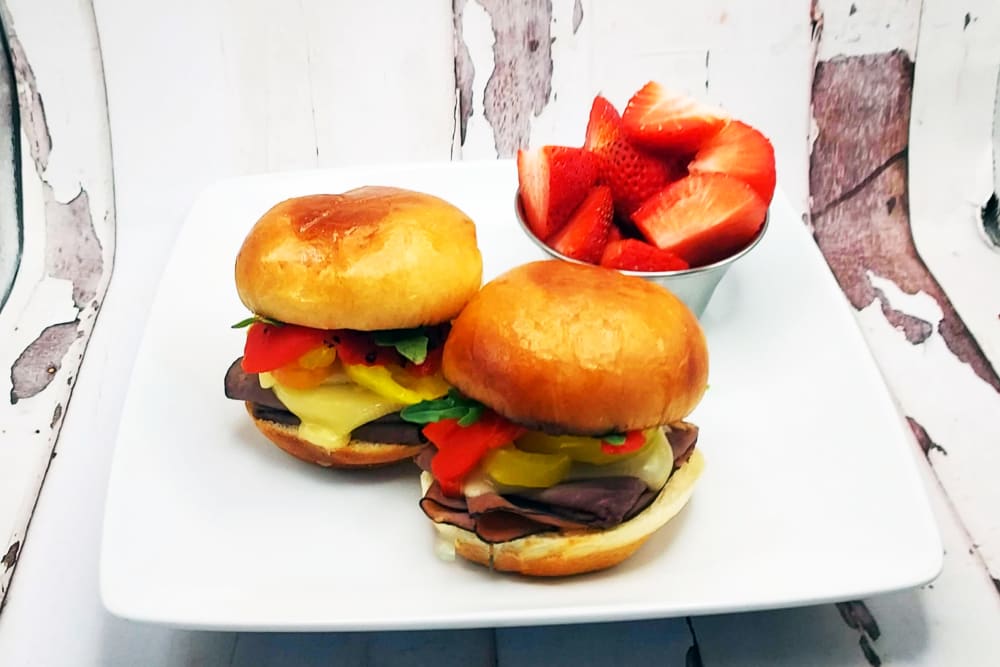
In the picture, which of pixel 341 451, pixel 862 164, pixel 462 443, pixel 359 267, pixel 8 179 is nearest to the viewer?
pixel 462 443

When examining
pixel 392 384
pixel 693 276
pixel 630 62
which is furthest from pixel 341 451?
pixel 630 62

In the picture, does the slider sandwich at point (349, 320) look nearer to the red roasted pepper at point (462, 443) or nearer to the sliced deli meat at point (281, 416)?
the sliced deli meat at point (281, 416)

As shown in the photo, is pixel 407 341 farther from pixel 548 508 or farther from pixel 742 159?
pixel 742 159

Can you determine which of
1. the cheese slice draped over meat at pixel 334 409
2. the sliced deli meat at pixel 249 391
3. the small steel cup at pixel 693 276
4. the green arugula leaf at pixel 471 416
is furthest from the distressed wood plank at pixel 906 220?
the sliced deli meat at pixel 249 391

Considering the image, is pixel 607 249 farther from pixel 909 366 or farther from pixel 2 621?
pixel 2 621

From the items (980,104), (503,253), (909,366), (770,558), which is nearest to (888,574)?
(770,558)

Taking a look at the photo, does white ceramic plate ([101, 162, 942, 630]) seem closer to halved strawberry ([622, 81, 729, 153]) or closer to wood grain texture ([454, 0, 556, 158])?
halved strawberry ([622, 81, 729, 153])
